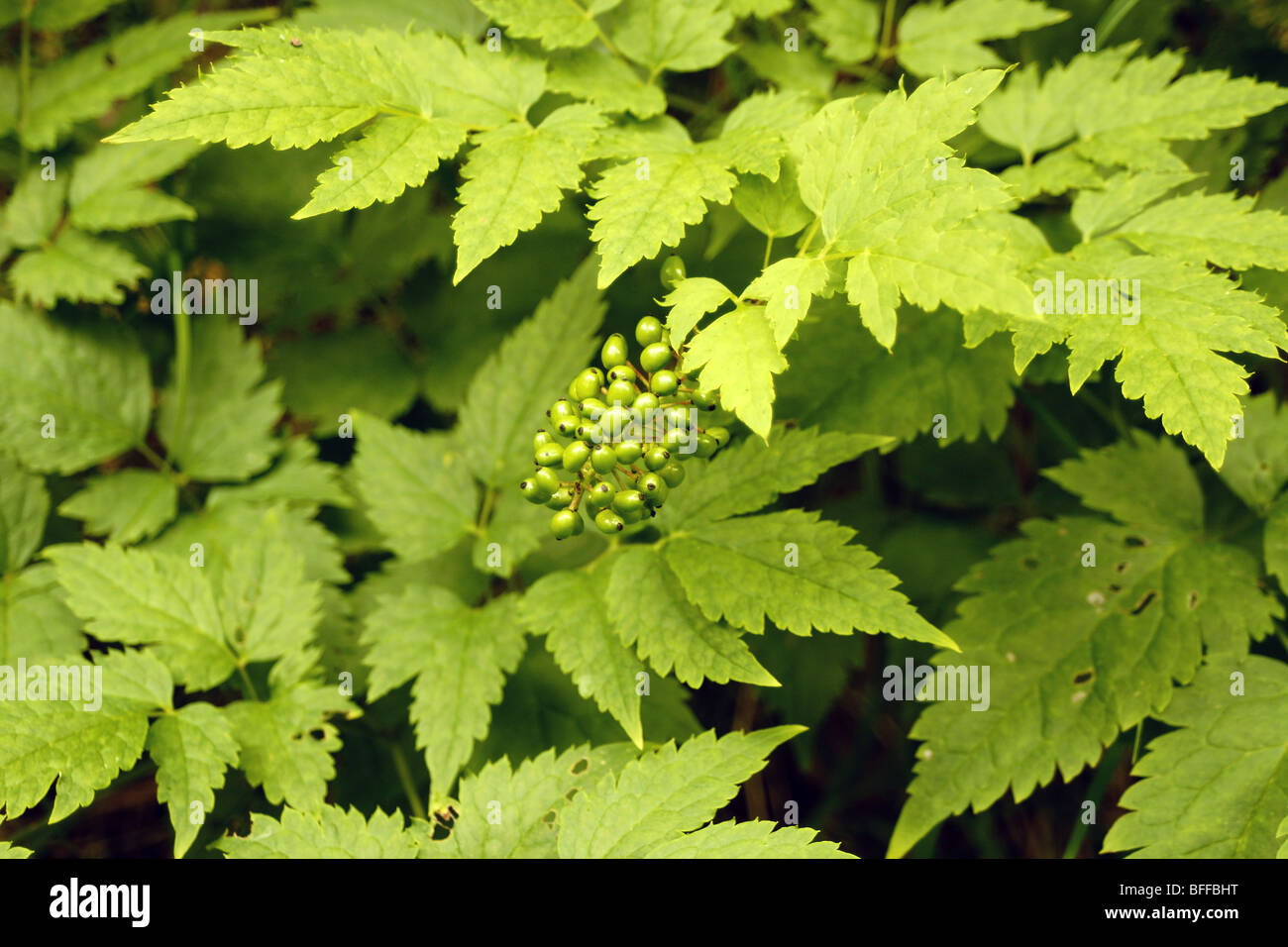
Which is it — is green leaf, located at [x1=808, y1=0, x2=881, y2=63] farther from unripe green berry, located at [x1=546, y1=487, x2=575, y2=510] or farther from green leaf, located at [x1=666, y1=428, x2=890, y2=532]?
unripe green berry, located at [x1=546, y1=487, x2=575, y2=510]

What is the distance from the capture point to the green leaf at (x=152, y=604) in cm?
205

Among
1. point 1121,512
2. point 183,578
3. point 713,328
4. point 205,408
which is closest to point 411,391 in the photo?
point 205,408

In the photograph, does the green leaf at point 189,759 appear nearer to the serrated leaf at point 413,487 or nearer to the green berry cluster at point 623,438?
the serrated leaf at point 413,487

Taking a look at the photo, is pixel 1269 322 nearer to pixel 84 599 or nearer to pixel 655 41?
pixel 655 41

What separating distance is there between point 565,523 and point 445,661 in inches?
18.4

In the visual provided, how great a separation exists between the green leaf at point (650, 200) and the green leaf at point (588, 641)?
71 cm

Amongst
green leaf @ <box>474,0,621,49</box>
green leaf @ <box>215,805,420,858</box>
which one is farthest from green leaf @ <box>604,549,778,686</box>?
green leaf @ <box>474,0,621,49</box>

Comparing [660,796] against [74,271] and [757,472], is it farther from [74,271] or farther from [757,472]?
[74,271]

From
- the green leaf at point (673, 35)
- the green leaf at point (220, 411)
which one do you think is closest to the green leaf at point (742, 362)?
the green leaf at point (673, 35)

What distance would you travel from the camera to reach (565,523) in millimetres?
1792

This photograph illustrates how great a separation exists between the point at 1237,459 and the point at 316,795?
2315 millimetres

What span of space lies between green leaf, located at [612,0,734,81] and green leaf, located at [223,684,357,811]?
1658 mm

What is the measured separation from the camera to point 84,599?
2086 mm

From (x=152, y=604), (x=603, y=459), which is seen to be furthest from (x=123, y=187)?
(x=603, y=459)
